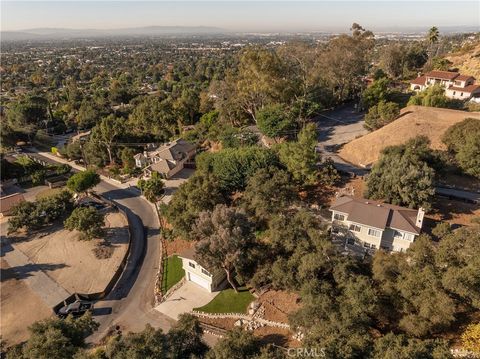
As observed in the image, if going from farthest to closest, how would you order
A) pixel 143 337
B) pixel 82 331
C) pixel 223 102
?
pixel 223 102 → pixel 82 331 → pixel 143 337

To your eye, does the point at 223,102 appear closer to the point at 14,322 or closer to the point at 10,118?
the point at 14,322

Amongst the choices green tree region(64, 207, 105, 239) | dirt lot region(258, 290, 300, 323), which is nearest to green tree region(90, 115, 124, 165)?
green tree region(64, 207, 105, 239)

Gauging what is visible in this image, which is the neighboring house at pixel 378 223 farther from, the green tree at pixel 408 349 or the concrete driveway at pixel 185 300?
the concrete driveway at pixel 185 300

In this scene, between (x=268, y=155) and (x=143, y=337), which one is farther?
(x=268, y=155)

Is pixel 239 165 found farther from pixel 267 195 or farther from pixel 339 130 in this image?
pixel 339 130

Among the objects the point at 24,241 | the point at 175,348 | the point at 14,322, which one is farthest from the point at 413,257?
the point at 24,241

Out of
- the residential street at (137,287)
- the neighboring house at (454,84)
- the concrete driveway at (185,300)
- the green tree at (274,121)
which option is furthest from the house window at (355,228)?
the neighboring house at (454,84)

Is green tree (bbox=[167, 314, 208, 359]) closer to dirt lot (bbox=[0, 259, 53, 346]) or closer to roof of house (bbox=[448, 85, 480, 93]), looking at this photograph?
dirt lot (bbox=[0, 259, 53, 346])
